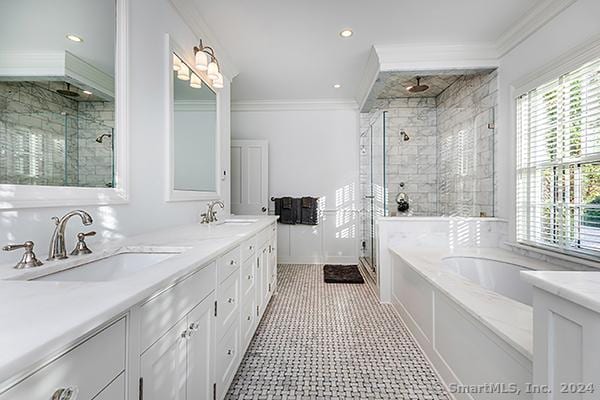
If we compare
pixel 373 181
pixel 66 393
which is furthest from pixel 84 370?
pixel 373 181

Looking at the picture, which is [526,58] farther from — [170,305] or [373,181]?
[170,305]

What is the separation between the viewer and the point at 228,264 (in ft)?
5.23

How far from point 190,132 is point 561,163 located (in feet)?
9.58

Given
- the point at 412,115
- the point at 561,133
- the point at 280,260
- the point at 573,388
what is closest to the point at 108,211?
the point at 573,388

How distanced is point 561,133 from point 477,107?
1.23m

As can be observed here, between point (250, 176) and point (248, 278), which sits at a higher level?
point (250, 176)

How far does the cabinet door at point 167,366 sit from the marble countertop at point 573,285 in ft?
3.73

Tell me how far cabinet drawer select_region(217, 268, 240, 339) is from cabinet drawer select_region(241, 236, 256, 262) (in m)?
0.19

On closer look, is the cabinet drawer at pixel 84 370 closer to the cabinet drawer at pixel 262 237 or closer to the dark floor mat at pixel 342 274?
the cabinet drawer at pixel 262 237

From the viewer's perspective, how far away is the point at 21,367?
0.42 m

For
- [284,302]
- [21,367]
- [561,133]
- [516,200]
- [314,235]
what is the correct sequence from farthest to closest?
[314,235] < [284,302] < [516,200] < [561,133] < [21,367]

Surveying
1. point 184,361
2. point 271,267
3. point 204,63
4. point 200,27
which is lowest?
point 271,267

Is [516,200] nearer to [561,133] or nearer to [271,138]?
[561,133]

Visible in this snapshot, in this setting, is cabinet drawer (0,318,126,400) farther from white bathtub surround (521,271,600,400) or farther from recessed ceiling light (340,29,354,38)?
recessed ceiling light (340,29,354,38)
